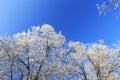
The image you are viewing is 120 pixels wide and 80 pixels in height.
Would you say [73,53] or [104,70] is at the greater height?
[73,53]

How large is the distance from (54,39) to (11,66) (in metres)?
6.96

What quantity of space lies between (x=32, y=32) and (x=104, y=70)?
36.4 ft

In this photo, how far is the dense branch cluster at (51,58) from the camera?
99.1 ft

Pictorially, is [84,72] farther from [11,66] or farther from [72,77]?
[11,66]

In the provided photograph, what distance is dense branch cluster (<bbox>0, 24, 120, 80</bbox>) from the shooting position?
3021 centimetres

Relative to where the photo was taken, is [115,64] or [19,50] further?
[115,64]

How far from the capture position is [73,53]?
1468 inches

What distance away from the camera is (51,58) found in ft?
106

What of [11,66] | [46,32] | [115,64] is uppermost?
[46,32]

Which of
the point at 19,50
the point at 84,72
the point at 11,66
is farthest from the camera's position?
the point at 84,72

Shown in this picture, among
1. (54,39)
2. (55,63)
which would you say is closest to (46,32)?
(54,39)

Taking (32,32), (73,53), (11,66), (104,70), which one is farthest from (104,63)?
(11,66)

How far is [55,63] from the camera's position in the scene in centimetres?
3184

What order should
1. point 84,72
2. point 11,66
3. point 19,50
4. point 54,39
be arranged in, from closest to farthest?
point 11,66
point 19,50
point 54,39
point 84,72
